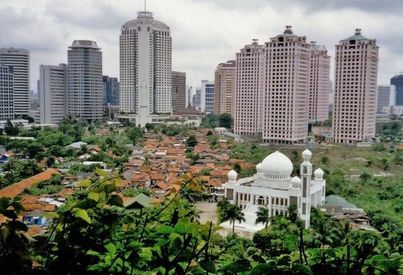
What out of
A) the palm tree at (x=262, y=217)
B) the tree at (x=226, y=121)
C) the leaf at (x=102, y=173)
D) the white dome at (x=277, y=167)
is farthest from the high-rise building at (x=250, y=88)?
the leaf at (x=102, y=173)

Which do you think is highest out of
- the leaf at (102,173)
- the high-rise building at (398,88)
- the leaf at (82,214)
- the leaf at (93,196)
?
the high-rise building at (398,88)

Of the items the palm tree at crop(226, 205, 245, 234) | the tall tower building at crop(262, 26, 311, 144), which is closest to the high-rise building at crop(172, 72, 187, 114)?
the tall tower building at crop(262, 26, 311, 144)

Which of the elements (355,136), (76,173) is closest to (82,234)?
(76,173)

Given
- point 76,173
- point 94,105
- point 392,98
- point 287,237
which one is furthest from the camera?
point 392,98

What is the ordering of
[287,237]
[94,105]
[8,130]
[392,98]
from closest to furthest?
[287,237], [8,130], [94,105], [392,98]

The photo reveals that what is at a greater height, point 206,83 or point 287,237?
point 206,83

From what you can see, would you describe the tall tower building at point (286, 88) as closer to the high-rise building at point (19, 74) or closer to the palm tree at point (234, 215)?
the palm tree at point (234, 215)

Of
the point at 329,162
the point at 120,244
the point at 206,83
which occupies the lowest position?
the point at 329,162

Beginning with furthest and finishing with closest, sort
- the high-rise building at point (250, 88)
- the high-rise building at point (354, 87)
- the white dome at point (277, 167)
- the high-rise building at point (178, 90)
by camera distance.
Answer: the high-rise building at point (178, 90)
the high-rise building at point (250, 88)
the high-rise building at point (354, 87)
the white dome at point (277, 167)

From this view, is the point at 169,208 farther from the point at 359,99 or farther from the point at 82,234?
the point at 359,99
